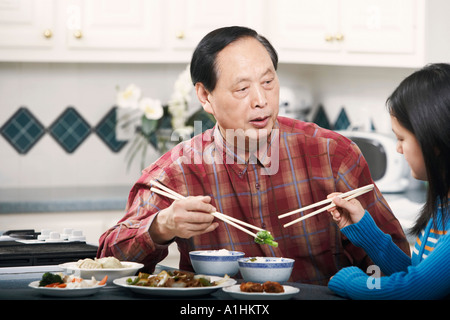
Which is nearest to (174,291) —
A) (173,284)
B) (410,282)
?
(173,284)

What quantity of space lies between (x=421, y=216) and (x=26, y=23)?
8.77 ft

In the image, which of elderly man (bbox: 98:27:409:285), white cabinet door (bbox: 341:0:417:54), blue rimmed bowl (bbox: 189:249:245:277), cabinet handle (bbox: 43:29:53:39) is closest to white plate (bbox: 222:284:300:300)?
blue rimmed bowl (bbox: 189:249:245:277)

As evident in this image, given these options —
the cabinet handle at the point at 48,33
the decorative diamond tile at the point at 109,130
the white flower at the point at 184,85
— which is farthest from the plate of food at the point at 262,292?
the decorative diamond tile at the point at 109,130

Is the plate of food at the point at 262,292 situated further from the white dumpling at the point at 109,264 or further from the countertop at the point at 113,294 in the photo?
the white dumpling at the point at 109,264

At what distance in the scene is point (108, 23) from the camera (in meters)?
3.73

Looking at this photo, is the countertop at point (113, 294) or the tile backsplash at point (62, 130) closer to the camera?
the countertop at point (113, 294)

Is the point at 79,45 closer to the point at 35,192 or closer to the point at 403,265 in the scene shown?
the point at 35,192

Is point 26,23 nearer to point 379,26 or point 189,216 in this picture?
point 379,26

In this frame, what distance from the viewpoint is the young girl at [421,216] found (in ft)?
4.34

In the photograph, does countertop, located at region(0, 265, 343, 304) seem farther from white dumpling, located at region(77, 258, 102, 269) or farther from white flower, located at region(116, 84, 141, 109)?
white flower, located at region(116, 84, 141, 109)

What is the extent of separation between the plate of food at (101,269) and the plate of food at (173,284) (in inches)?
2.4

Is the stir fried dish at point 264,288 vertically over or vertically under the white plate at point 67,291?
over

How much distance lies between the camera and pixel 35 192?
3.94 m
